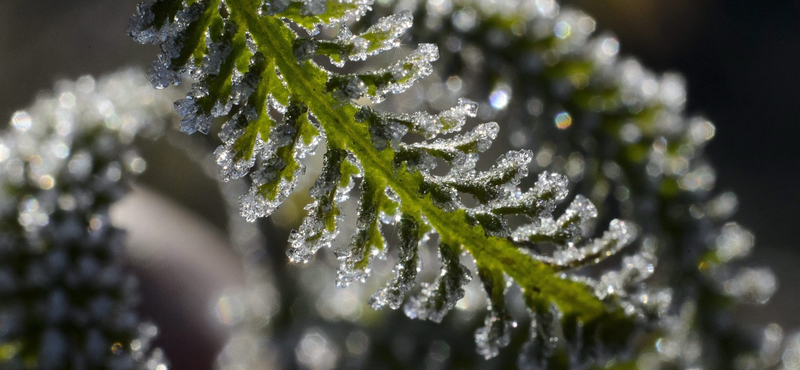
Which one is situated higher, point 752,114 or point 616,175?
point 752,114

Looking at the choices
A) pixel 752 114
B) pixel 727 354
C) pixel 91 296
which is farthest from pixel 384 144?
pixel 752 114

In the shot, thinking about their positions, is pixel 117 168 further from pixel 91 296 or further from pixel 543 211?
pixel 543 211

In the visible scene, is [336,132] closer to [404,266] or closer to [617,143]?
[404,266]

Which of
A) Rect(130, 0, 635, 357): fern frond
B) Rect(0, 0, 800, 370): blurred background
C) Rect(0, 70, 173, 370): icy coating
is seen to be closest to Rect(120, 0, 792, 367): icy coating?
Rect(130, 0, 635, 357): fern frond

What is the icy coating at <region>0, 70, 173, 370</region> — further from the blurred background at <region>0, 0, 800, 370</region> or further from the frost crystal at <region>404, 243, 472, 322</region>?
the blurred background at <region>0, 0, 800, 370</region>

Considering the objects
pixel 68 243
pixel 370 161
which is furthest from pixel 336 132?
pixel 68 243

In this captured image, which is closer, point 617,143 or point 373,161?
point 373,161

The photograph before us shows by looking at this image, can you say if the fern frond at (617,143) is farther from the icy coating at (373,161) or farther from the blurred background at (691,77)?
the blurred background at (691,77)

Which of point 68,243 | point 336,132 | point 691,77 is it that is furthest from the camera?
point 691,77
